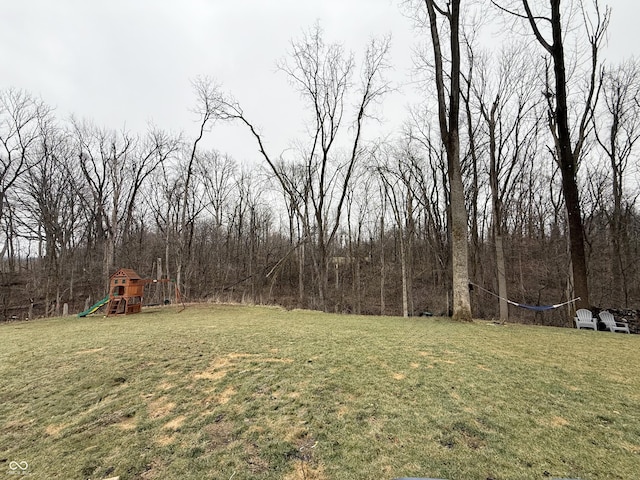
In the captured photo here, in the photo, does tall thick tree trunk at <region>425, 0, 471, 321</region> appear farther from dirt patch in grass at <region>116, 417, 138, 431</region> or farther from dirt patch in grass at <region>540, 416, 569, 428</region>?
dirt patch in grass at <region>116, 417, 138, 431</region>

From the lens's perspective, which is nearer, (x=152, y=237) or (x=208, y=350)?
(x=208, y=350)

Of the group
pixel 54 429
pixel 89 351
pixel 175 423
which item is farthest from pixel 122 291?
pixel 175 423

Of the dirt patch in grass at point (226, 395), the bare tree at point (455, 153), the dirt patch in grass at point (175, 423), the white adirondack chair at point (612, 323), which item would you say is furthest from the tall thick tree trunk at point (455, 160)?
the dirt patch in grass at point (175, 423)

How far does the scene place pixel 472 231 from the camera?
14.2m

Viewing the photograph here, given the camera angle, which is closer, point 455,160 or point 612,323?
point 612,323

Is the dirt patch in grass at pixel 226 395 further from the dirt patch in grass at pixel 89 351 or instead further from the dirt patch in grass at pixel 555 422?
the dirt patch in grass at pixel 89 351

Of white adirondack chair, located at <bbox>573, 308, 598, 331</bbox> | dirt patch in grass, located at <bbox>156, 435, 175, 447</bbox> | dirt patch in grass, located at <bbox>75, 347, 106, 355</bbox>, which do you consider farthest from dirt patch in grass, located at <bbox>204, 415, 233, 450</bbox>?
white adirondack chair, located at <bbox>573, 308, 598, 331</bbox>

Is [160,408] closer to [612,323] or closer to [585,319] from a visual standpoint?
[585,319]

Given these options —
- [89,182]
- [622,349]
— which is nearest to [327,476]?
[622,349]

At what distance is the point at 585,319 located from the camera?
256 inches

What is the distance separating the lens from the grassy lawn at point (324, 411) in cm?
165

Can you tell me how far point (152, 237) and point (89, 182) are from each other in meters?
8.15

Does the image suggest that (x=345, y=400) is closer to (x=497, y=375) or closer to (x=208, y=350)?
(x=497, y=375)

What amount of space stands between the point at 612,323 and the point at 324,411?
7.61 meters
